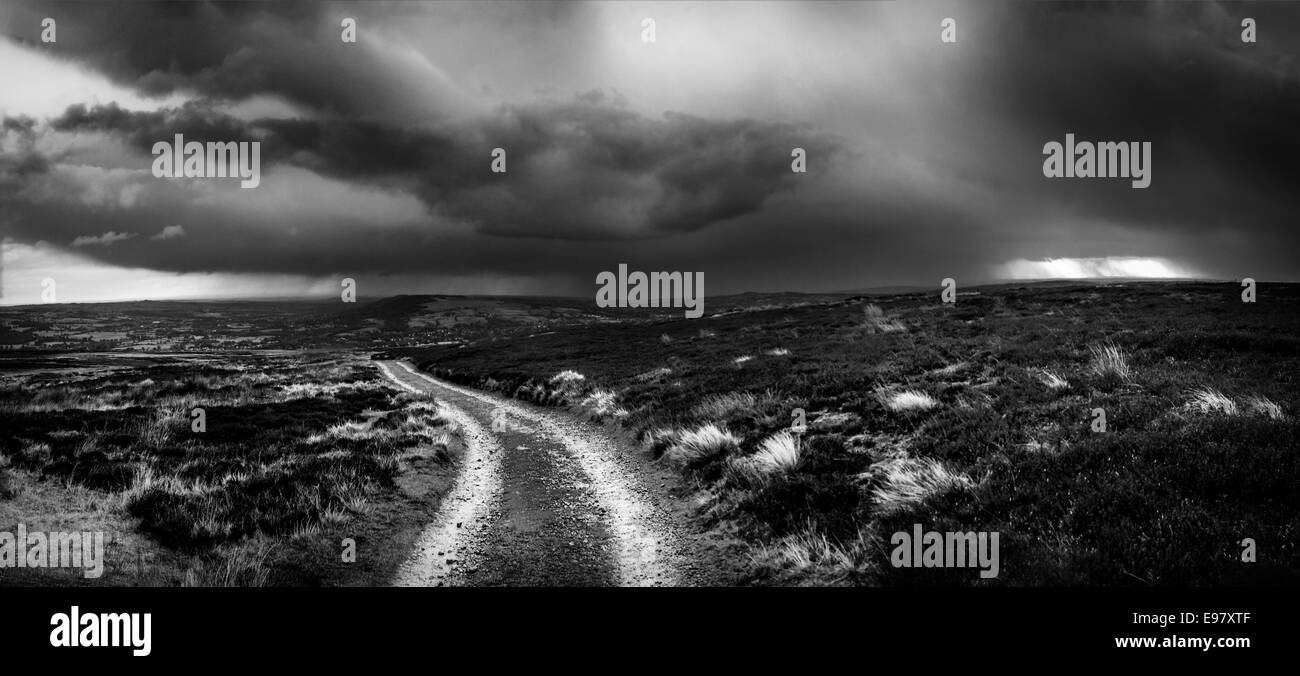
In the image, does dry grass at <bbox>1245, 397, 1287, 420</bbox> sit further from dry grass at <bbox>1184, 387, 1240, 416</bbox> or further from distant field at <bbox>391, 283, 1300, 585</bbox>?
dry grass at <bbox>1184, 387, 1240, 416</bbox>

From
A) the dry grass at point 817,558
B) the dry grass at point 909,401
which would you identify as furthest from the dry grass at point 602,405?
the dry grass at point 817,558

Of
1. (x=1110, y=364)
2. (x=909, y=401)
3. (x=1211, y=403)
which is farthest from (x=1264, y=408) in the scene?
(x=909, y=401)

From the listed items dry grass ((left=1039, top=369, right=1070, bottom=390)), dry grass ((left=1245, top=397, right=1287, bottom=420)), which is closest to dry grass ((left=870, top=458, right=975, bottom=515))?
dry grass ((left=1245, top=397, right=1287, bottom=420))

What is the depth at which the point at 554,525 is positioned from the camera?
9.44 metres

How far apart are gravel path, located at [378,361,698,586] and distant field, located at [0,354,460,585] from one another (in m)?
0.76

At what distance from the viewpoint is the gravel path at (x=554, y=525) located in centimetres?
767

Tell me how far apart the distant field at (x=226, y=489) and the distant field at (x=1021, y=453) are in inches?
248
